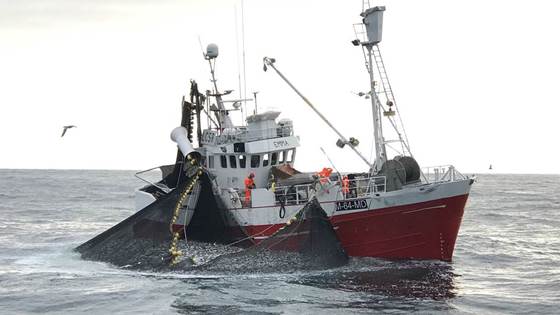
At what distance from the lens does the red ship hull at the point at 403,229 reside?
27.9m

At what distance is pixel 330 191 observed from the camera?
2895cm

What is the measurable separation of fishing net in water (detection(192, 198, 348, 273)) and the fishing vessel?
907 millimetres

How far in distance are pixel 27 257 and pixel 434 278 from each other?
64.1ft

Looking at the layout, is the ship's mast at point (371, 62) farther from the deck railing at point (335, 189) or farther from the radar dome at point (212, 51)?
the radar dome at point (212, 51)

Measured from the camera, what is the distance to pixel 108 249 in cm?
3225

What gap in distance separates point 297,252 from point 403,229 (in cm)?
447

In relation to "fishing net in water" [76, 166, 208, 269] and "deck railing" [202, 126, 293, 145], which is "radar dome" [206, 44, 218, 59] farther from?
"fishing net in water" [76, 166, 208, 269]

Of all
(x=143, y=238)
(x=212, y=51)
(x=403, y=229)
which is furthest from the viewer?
(x=212, y=51)

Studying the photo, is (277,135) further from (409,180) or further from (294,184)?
(409,180)

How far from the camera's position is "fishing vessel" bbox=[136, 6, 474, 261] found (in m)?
28.1

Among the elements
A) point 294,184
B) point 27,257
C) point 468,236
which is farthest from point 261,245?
point 468,236

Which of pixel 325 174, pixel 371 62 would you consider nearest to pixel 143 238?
pixel 325 174

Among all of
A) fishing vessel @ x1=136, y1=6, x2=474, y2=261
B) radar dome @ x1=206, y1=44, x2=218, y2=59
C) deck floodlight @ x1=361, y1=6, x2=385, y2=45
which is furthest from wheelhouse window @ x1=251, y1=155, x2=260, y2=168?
deck floodlight @ x1=361, y1=6, x2=385, y2=45

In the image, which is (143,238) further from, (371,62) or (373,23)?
(373,23)
